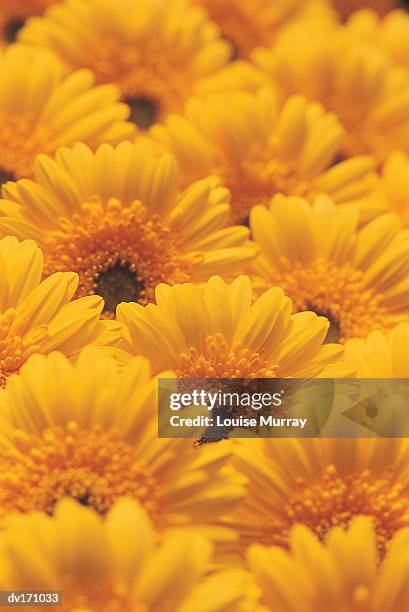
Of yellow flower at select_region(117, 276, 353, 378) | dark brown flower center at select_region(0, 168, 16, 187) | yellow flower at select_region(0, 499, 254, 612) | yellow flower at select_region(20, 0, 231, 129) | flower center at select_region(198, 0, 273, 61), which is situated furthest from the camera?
A: flower center at select_region(198, 0, 273, 61)

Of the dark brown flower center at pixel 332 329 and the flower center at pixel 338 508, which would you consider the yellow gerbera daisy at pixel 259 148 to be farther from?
the flower center at pixel 338 508

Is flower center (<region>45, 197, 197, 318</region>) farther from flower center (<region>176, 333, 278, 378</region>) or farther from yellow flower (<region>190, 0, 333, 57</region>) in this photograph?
yellow flower (<region>190, 0, 333, 57</region>)

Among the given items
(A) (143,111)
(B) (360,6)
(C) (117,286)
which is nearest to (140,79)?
(A) (143,111)

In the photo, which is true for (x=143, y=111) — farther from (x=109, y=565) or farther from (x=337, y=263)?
(x=109, y=565)

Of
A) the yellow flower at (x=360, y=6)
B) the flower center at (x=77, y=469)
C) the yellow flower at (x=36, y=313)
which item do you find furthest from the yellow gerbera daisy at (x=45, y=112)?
the yellow flower at (x=360, y=6)

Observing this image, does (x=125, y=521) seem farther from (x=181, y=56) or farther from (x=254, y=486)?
(x=181, y=56)

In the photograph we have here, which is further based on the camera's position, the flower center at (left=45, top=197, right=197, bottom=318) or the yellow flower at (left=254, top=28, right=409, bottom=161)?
the yellow flower at (left=254, top=28, right=409, bottom=161)

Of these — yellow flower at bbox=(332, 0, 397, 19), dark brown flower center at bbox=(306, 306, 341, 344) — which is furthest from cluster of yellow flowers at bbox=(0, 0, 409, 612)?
yellow flower at bbox=(332, 0, 397, 19)
